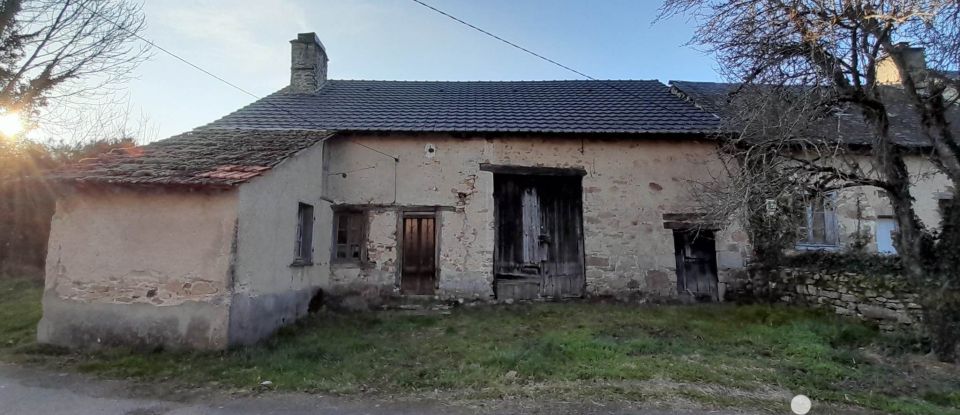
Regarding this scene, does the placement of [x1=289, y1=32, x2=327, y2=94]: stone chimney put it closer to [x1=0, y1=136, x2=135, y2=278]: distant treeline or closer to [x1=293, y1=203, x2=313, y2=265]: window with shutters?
[x1=293, y1=203, x2=313, y2=265]: window with shutters

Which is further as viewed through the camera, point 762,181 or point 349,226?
point 349,226

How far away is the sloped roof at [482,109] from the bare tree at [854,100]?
10.6 ft

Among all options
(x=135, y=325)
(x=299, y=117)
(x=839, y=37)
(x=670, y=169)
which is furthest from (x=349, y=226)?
(x=839, y=37)

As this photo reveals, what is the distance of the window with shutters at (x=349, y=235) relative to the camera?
10680 mm

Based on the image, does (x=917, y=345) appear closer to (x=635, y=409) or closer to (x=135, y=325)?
(x=635, y=409)

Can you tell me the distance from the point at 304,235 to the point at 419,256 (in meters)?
2.49

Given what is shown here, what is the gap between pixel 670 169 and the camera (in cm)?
1072

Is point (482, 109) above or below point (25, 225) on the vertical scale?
above

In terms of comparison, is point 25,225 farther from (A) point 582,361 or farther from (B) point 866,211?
(B) point 866,211

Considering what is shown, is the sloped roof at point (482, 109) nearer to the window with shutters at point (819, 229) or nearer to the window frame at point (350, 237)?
the window frame at point (350, 237)

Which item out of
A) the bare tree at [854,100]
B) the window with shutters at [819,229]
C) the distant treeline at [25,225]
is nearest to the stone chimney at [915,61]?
the bare tree at [854,100]

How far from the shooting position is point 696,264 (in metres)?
10.8

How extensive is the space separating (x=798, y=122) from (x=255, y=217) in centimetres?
803

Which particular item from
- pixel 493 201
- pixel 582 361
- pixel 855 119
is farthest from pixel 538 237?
pixel 855 119
